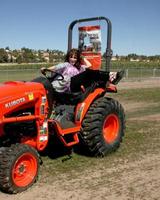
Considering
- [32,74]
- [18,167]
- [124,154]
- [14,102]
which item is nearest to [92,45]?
[124,154]

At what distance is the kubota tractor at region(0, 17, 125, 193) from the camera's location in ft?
16.4

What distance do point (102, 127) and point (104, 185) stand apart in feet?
4.58

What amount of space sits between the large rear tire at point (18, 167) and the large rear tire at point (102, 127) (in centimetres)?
133

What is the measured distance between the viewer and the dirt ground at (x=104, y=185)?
4.85 metres

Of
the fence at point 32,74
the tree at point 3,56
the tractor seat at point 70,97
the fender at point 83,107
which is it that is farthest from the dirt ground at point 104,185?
the tree at point 3,56

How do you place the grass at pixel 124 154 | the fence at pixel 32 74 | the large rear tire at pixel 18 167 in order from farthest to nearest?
the fence at pixel 32 74 → the grass at pixel 124 154 → the large rear tire at pixel 18 167

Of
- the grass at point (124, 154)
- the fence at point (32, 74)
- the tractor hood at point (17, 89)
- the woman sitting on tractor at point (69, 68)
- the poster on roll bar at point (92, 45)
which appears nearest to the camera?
the tractor hood at point (17, 89)

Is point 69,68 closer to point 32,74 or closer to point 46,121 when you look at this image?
point 46,121

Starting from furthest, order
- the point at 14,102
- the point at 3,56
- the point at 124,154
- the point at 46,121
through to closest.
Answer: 1. the point at 3,56
2. the point at 124,154
3. the point at 46,121
4. the point at 14,102

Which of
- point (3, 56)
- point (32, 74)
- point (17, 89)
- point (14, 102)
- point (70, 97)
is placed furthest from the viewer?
point (3, 56)

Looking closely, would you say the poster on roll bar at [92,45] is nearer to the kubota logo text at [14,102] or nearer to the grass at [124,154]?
the grass at [124,154]

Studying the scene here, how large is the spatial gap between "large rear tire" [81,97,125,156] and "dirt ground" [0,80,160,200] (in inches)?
14.8

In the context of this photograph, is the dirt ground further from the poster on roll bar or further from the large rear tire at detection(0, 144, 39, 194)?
the poster on roll bar

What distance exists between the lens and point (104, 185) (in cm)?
525
